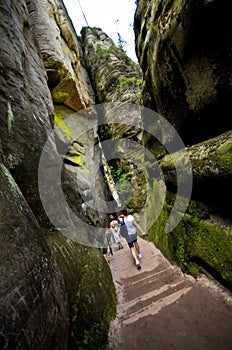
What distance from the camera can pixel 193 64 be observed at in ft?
12.1

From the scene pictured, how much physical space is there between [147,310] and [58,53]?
40.8 ft

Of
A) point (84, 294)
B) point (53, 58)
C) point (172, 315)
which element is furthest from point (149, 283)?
point (53, 58)

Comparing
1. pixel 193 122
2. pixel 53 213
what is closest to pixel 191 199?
pixel 193 122

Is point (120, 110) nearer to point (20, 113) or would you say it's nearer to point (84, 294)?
point (20, 113)

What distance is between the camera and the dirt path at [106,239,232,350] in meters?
2.61

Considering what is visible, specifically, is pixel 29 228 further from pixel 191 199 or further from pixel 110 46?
pixel 110 46

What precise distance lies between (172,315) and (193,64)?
474cm

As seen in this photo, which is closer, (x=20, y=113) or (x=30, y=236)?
(x=30, y=236)

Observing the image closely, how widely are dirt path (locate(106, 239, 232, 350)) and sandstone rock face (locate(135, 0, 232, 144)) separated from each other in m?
3.12

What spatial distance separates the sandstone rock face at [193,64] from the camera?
3059 millimetres

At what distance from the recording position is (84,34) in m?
21.2

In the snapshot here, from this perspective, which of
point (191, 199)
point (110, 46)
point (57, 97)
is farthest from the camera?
point (110, 46)

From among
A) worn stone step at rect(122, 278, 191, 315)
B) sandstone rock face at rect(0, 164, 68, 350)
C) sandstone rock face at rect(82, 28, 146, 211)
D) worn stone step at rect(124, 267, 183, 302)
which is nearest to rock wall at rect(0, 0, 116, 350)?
sandstone rock face at rect(0, 164, 68, 350)

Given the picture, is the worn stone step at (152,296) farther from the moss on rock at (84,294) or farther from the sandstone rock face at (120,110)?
the sandstone rock face at (120,110)
